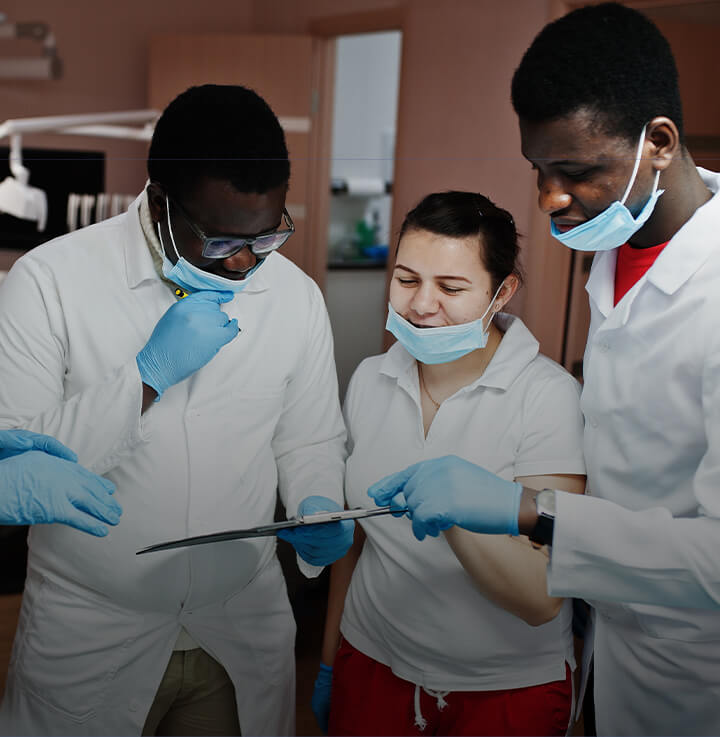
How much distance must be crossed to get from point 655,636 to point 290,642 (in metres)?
0.44

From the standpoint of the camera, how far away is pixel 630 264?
32.0 inches

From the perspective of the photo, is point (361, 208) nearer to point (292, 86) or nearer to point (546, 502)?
point (292, 86)

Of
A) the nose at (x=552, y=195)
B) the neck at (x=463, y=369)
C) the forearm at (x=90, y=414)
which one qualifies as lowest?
the forearm at (x=90, y=414)

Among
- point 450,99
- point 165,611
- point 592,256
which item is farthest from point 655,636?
point 450,99

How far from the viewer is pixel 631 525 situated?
2.30 ft

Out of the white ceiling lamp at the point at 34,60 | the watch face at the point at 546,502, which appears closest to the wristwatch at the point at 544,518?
the watch face at the point at 546,502

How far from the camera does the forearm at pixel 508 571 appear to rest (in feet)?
2.65

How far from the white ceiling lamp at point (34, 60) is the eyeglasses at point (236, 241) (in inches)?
30.9

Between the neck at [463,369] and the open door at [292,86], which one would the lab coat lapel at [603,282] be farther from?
the open door at [292,86]

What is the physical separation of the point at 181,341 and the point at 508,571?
17.4 inches

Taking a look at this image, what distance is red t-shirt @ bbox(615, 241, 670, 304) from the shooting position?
79cm

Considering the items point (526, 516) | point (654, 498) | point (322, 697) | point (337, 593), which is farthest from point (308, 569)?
point (654, 498)

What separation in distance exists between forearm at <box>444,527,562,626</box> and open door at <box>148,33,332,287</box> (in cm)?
36

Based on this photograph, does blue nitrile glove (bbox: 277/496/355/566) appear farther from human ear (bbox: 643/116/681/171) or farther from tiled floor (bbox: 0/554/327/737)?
human ear (bbox: 643/116/681/171)
